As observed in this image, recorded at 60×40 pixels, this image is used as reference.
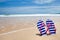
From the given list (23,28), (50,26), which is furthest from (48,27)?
(23,28)

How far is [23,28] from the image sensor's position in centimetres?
175

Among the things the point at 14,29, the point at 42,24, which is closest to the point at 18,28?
the point at 14,29

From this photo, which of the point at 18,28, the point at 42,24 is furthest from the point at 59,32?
the point at 18,28

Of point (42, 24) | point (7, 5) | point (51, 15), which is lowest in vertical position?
point (42, 24)

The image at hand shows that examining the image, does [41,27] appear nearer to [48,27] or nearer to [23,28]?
[48,27]

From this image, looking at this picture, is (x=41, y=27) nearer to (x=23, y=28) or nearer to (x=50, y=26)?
(x=50, y=26)

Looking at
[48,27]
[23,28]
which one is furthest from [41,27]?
[23,28]

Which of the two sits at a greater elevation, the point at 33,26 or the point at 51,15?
the point at 51,15

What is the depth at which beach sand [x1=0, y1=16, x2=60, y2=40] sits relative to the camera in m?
1.72

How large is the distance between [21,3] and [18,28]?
0.33 metres

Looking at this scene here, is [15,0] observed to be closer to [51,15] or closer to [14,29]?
[14,29]

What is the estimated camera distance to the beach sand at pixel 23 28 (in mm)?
1724

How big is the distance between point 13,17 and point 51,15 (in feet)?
1.65

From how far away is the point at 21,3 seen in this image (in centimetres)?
176
